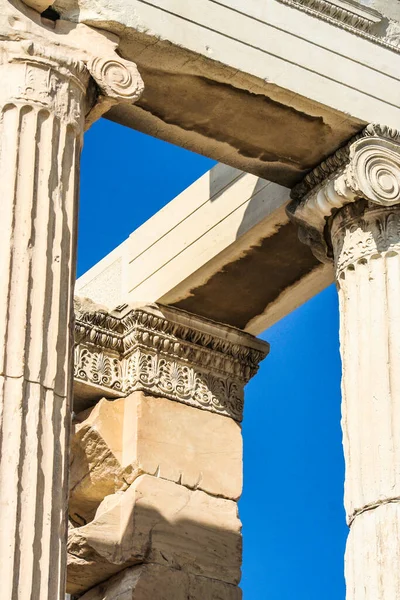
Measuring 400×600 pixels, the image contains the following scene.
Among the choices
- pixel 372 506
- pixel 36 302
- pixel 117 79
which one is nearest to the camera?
pixel 36 302

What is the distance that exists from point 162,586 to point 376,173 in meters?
4.30

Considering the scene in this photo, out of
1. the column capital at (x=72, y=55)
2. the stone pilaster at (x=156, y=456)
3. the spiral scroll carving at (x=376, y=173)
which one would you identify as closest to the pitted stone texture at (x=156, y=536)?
the stone pilaster at (x=156, y=456)

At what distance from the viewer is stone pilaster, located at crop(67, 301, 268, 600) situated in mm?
15102

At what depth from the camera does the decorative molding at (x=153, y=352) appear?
51.5 feet

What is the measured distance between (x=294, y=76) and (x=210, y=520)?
15.1 feet

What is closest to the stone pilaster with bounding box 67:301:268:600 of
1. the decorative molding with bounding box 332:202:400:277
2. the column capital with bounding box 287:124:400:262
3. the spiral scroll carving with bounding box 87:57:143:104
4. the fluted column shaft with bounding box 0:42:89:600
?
the column capital with bounding box 287:124:400:262

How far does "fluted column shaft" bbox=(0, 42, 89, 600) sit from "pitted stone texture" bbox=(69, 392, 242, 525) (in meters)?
4.53

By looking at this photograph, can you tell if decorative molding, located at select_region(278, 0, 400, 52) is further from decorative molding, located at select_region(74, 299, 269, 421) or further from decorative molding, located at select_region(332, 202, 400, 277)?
decorative molding, located at select_region(74, 299, 269, 421)

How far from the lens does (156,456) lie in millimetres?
15445

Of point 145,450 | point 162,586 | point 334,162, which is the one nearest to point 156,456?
point 145,450

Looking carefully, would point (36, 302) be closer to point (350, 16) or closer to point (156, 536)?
→ point (350, 16)

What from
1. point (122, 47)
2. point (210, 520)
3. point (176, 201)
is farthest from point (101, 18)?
point (210, 520)

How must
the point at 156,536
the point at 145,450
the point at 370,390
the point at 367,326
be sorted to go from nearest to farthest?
the point at 370,390
the point at 367,326
the point at 156,536
the point at 145,450

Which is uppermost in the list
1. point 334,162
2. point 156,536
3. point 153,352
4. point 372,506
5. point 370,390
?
point 334,162
